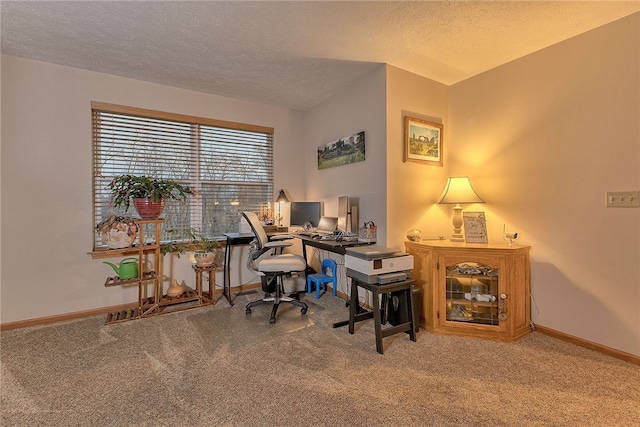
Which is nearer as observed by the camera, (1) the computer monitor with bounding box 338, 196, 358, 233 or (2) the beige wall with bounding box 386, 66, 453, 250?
(2) the beige wall with bounding box 386, 66, 453, 250

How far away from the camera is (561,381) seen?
69.2 inches

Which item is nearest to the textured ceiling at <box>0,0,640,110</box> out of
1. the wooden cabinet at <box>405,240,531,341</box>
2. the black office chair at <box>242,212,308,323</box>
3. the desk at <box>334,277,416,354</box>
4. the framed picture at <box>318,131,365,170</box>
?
the framed picture at <box>318,131,365,170</box>

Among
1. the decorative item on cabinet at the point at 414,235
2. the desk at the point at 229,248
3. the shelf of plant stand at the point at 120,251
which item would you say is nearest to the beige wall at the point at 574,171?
the decorative item on cabinet at the point at 414,235

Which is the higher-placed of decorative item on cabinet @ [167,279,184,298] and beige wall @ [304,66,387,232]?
beige wall @ [304,66,387,232]

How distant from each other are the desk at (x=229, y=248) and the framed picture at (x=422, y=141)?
198 centimetres

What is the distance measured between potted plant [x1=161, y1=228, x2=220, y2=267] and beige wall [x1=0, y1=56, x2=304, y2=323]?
0.64 meters

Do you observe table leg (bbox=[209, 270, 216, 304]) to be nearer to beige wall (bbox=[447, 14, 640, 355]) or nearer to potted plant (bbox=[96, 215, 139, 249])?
potted plant (bbox=[96, 215, 139, 249])

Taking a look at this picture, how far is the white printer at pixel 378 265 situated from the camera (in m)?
2.21

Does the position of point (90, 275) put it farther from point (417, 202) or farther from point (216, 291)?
point (417, 202)

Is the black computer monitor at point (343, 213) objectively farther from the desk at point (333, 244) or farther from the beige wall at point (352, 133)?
the desk at point (333, 244)

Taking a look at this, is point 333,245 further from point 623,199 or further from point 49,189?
point 49,189

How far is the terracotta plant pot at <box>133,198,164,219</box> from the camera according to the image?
276 cm

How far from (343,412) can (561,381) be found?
1.42 m

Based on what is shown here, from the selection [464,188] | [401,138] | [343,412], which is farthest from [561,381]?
[401,138]
